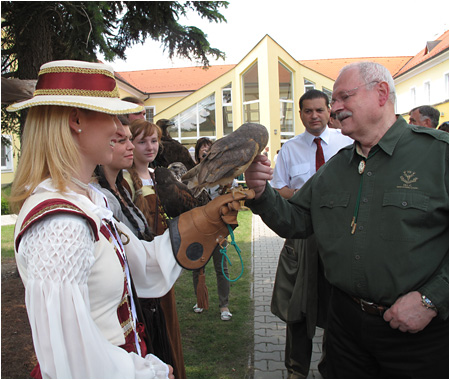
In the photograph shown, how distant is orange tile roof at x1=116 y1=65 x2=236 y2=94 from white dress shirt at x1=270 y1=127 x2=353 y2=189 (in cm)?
3232

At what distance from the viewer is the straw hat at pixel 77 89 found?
4.95 ft

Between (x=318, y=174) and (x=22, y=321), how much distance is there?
4.74m

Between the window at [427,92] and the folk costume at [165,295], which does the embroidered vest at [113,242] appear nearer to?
the folk costume at [165,295]

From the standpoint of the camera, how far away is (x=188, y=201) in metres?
2.93

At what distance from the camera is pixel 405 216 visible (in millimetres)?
2039

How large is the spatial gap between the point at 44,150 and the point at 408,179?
1919 millimetres

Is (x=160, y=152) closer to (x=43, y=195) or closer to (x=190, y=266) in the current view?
(x=190, y=266)

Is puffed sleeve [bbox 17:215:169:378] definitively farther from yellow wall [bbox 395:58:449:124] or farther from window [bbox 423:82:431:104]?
window [bbox 423:82:431:104]

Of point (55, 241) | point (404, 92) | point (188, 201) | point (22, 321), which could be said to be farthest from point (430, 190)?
point (404, 92)

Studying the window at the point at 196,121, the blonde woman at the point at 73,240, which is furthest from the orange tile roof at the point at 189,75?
the blonde woman at the point at 73,240

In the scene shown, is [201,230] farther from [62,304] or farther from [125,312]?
[62,304]

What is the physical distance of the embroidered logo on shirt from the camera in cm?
208

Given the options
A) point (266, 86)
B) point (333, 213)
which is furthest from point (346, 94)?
point (266, 86)

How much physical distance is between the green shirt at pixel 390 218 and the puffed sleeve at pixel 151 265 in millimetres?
744
